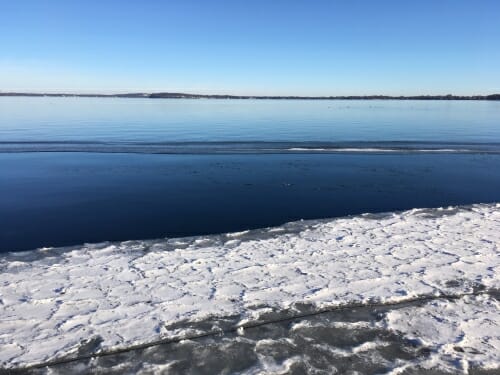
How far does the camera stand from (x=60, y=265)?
7613 millimetres

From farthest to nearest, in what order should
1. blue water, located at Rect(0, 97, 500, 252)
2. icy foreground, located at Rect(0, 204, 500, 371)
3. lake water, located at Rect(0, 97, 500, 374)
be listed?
blue water, located at Rect(0, 97, 500, 252) → icy foreground, located at Rect(0, 204, 500, 371) → lake water, located at Rect(0, 97, 500, 374)

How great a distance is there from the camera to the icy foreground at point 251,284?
5.43 m

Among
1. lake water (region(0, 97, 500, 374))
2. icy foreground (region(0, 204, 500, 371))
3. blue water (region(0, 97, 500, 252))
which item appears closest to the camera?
lake water (region(0, 97, 500, 374))

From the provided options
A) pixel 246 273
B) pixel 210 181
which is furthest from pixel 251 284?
pixel 210 181

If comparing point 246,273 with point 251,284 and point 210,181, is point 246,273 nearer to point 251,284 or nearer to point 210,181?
point 251,284

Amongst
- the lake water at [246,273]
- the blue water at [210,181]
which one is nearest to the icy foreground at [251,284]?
the lake water at [246,273]

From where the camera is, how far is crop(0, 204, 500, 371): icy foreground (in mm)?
5430

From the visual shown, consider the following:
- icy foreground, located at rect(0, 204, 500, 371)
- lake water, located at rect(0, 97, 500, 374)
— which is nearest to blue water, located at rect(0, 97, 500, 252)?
lake water, located at rect(0, 97, 500, 374)

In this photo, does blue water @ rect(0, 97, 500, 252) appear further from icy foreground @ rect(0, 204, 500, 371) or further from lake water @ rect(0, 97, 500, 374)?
icy foreground @ rect(0, 204, 500, 371)

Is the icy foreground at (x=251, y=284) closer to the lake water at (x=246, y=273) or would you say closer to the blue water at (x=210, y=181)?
the lake water at (x=246, y=273)

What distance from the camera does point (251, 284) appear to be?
690cm

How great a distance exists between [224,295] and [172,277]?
3.58 ft

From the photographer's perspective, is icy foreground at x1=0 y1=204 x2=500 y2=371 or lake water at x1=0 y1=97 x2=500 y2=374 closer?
lake water at x1=0 y1=97 x2=500 y2=374

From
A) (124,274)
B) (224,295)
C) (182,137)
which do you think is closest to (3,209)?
(124,274)
